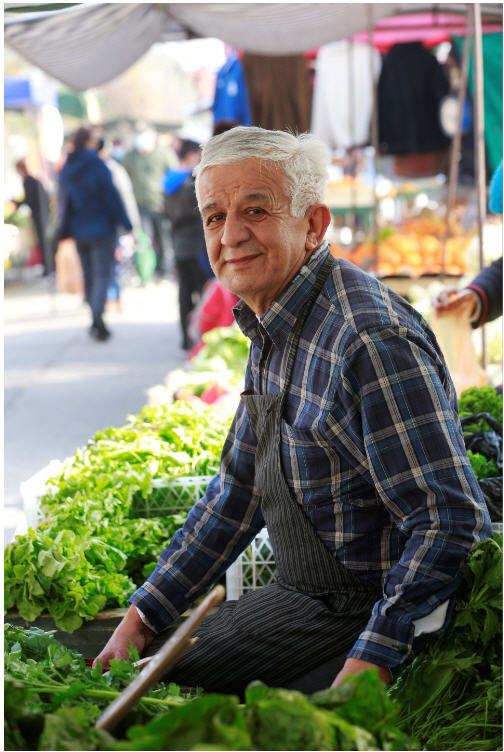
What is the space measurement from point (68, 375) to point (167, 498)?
18.9 feet

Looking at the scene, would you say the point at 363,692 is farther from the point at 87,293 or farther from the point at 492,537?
the point at 87,293

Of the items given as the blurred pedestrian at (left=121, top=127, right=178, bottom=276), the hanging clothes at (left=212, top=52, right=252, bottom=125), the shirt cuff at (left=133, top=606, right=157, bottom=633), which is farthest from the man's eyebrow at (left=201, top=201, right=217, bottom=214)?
the blurred pedestrian at (left=121, top=127, right=178, bottom=276)

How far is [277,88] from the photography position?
32.2 feet

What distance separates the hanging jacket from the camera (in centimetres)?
1041

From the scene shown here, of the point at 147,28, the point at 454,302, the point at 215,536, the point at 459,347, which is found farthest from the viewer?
the point at 147,28

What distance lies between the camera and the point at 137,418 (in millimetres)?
4145

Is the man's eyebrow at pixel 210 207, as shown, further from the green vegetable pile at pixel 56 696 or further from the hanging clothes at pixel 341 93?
the hanging clothes at pixel 341 93

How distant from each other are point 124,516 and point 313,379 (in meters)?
1.41

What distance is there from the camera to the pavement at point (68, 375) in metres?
6.14

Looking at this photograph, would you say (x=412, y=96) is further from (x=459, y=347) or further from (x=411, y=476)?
(x=411, y=476)

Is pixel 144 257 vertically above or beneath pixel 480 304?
beneath

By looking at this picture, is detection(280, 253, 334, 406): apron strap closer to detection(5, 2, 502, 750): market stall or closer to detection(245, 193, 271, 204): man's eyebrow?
detection(245, 193, 271, 204): man's eyebrow

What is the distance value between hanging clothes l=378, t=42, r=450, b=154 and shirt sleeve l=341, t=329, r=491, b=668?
31.6ft

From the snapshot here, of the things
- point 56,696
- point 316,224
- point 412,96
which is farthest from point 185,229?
point 56,696
